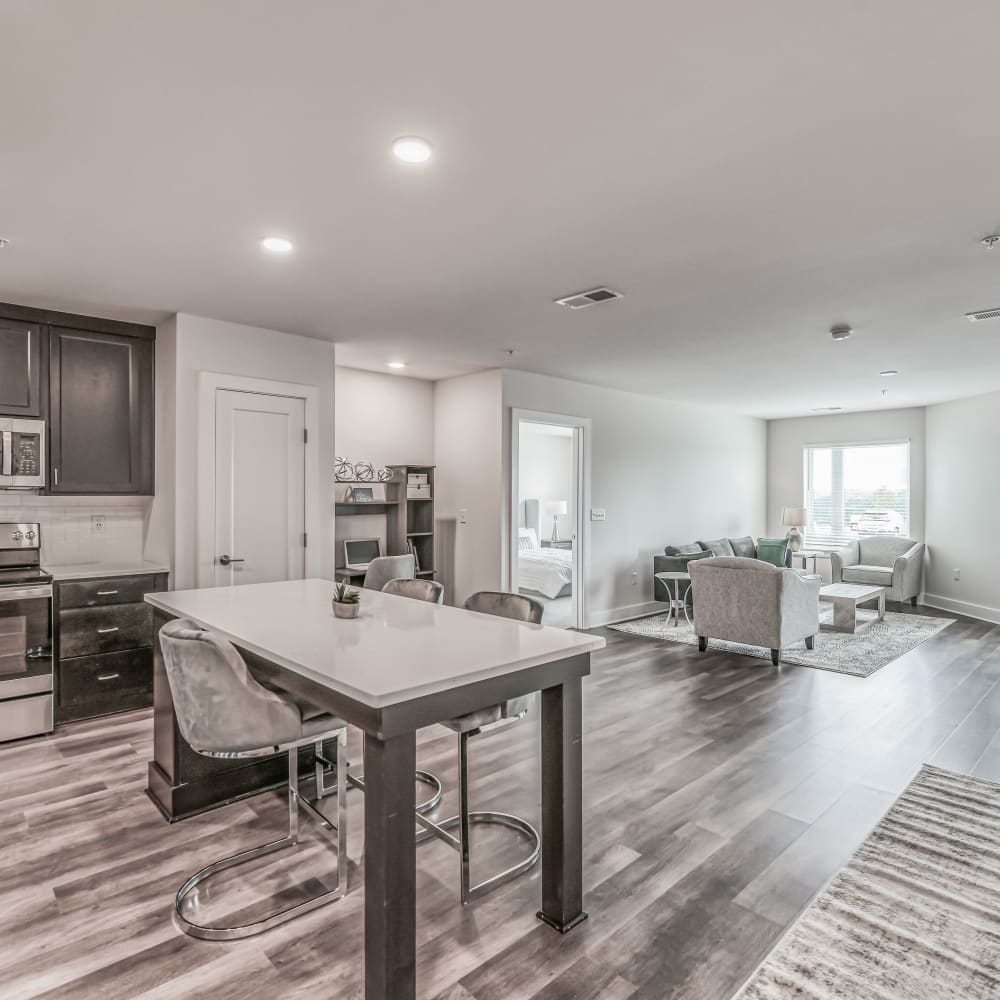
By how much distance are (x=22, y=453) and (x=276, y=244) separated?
2.33 m

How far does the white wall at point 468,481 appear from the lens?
6.07 metres

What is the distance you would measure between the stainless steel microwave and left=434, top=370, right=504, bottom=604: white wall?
3386 millimetres

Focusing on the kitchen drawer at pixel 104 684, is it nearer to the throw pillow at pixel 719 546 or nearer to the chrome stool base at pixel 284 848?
the chrome stool base at pixel 284 848

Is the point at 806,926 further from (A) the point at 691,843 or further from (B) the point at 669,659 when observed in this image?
(B) the point at 669,659

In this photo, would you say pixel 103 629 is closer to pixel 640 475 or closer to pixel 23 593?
pixel 23 593

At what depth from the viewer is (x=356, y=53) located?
5.83 ft

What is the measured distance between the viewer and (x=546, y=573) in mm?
8062

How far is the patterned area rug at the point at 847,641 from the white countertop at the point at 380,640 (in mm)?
3903

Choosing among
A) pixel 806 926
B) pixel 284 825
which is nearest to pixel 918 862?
pixel 806 926

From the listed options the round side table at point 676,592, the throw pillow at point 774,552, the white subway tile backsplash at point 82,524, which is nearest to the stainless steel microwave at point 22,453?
the white subway tile backsplash at point 82,524

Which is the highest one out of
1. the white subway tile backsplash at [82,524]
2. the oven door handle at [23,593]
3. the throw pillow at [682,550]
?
the white subway tile backsplash at [82,524]

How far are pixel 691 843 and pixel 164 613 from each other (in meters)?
2.51

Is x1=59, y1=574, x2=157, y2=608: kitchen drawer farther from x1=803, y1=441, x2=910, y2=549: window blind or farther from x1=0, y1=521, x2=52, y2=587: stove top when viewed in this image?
x1=803, y1=441, x2=910, y2=549: window blind

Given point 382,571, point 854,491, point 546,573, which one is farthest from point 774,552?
point 382,571
